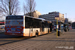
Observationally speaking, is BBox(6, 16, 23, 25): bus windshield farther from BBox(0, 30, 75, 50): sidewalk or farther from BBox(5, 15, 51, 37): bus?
BBox(0, 30, 75, 50): sidewalk

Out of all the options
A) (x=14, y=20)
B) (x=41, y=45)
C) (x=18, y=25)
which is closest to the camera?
(x=41, y=45)

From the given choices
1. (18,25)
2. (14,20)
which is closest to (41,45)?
(18,25)

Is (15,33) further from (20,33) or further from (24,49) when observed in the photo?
(24,49)

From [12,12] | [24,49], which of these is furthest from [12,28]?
[12,12]

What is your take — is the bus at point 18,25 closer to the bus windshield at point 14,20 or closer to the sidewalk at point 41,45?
the bus windshield at point 14,20

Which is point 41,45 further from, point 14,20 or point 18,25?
point 14,20

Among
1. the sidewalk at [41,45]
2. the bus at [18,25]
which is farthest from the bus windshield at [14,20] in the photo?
the sidewalk at [41,45]

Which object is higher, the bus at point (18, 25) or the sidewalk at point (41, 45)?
the bus at point (18, 25)

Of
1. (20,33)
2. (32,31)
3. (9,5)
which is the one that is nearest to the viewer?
(20,33)

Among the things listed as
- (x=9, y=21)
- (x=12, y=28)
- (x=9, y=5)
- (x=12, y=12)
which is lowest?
(x=12, y=28)

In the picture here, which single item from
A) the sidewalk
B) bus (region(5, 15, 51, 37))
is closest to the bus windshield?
bus (region(5, 15, 51, 37))

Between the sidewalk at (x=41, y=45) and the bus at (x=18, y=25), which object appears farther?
the bus at (x=18, y=25)

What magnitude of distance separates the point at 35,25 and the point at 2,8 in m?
11.5

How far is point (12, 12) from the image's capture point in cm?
2483
